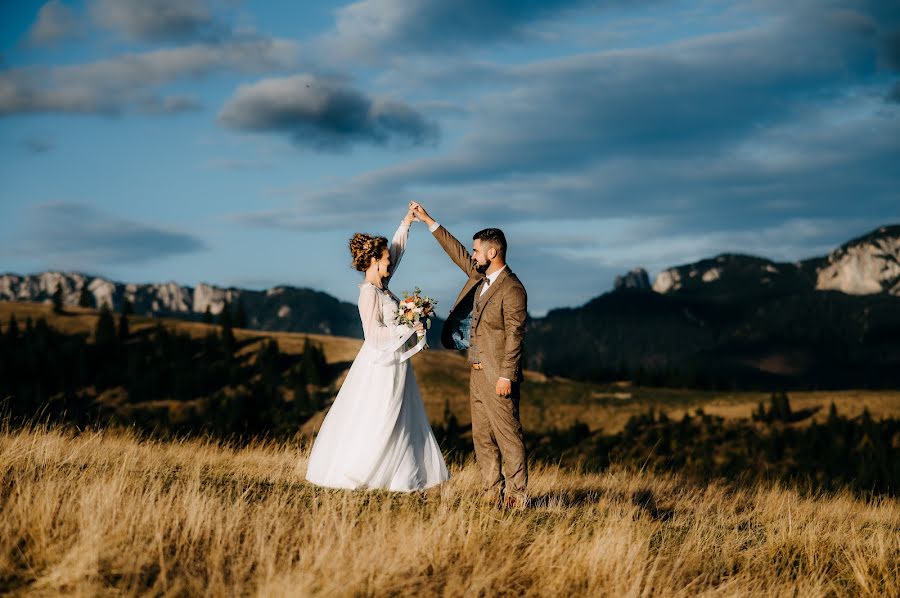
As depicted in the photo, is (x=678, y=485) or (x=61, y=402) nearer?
(x=678, y=485)

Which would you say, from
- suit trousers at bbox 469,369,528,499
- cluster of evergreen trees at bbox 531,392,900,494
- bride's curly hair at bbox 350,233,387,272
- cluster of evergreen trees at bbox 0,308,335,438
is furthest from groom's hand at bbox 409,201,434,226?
cluster of evergreen trees at bbox 0,308,335,438

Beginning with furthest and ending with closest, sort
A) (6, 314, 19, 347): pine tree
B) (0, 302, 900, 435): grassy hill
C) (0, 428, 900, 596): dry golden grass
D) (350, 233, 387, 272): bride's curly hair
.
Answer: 1. (6, 314, 19, 347): pine tree
2. (0, 302, 900, 435): grassy hill
3. (350, 233, 387, 272): bride's curly hair
4. (0, 428, 900, 596): dry golden grass

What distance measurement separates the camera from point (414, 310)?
29.3 feet

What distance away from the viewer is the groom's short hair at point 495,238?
886 centimetres

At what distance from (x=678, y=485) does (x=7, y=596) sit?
10642 mm

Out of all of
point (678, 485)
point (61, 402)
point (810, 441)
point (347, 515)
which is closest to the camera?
point (347, 515)

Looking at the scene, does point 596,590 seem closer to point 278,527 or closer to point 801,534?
point 278,527

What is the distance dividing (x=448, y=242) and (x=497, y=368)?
1.97 m

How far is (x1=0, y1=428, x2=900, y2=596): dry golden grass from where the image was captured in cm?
578

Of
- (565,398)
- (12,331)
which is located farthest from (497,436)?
(12,331)

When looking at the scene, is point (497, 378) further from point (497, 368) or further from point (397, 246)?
point (397, 246)

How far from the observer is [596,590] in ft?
20.5

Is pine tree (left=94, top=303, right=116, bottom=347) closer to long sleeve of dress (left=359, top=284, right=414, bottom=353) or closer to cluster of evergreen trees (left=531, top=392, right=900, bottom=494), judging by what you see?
cluster of evergreen trees (left=531, top=392, right=900, bottom=494)

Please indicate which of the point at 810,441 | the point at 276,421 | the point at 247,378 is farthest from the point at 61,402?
the point at 810,441
